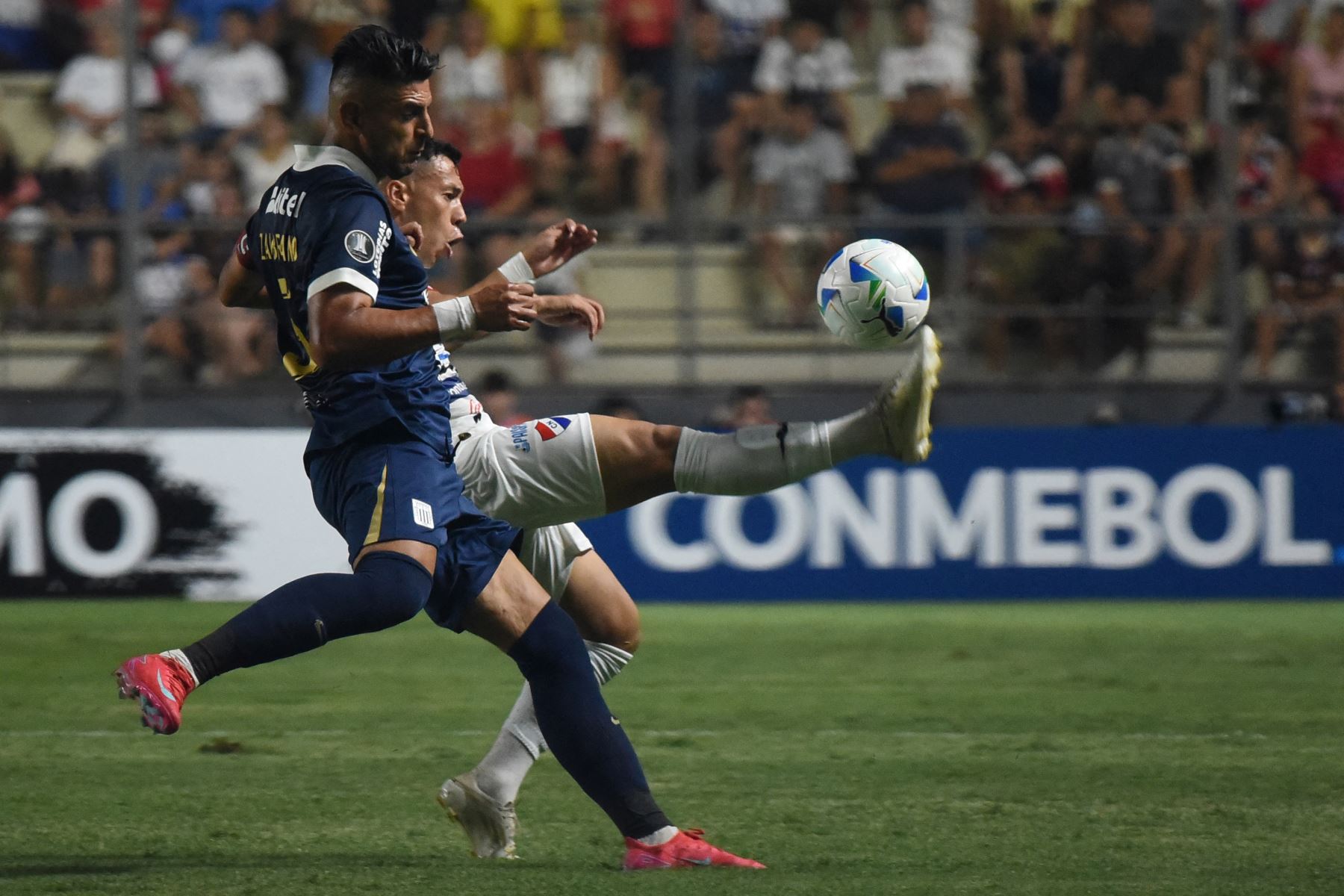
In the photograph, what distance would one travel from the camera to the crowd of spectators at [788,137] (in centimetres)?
1389

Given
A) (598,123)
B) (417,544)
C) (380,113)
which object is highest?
(598,123)

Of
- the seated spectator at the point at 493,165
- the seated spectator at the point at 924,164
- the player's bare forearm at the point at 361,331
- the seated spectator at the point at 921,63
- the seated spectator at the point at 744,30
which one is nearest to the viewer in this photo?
the player's bare forearm at the point at 361,331

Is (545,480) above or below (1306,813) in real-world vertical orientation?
above

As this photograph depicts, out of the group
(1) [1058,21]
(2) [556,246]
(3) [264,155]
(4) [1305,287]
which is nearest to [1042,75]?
(1) [1058,21]

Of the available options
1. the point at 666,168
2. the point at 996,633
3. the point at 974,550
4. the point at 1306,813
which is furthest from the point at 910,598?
the point at 1306,813

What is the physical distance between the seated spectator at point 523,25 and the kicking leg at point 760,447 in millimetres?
10364

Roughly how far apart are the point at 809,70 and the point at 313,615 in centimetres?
1108

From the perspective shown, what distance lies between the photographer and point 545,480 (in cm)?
518

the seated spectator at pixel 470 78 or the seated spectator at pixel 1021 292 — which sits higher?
the seated spectator at pixel 470 78

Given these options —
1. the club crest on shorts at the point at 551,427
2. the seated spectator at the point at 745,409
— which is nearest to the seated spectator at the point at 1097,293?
the seated spectator at the point at 745,409

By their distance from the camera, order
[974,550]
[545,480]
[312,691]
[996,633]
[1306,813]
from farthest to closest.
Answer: [974,550]
[996,633]
[312,691]
[1306,813]
[545,480]

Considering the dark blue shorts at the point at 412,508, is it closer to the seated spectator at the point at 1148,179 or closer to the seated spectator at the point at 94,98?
the seated spectator at the point at 1148,179

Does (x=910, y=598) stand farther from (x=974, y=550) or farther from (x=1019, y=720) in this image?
(x=1019, y=720)

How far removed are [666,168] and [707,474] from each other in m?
10.1
